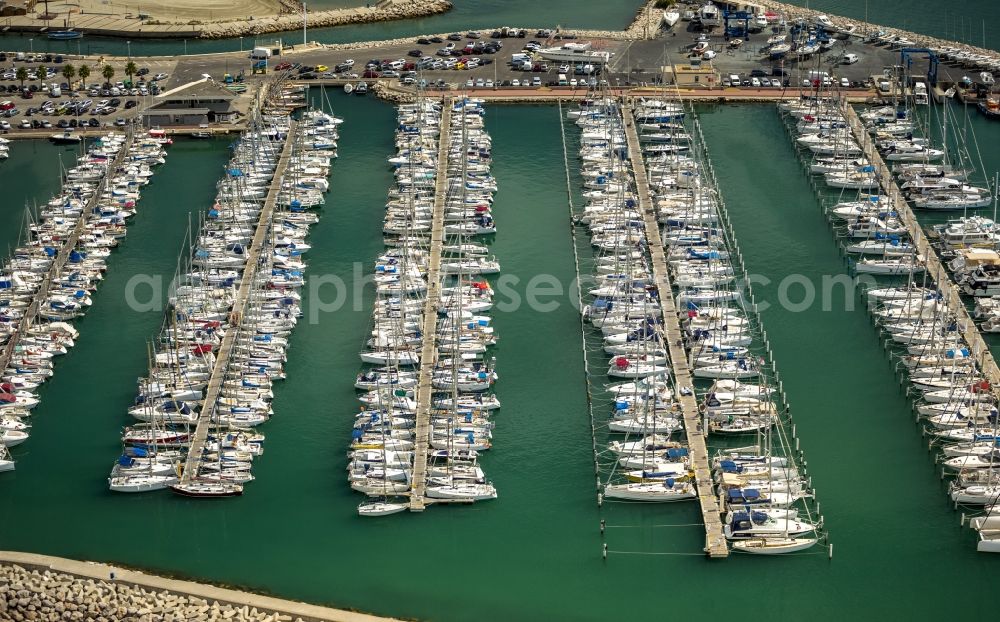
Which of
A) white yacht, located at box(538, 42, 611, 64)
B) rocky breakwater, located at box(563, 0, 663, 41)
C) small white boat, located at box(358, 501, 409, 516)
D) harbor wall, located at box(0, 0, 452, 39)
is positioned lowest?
small white boat, located at box(358, 501, 409, 516)

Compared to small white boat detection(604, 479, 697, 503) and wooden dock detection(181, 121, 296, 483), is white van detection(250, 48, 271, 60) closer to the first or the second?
wooden dock detection(181, 121, 296, 483)

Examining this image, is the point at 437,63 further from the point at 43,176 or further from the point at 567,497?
the point at 567,497

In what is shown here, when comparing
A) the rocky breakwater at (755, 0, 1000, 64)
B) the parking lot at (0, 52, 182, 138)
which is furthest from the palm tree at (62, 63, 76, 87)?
the rocky breakwater at (755, 0, 1000, 64)

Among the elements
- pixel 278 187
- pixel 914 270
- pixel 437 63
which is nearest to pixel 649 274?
pixel 914 270

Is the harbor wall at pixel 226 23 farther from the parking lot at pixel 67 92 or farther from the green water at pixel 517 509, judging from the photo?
the green water at pixel 517 509

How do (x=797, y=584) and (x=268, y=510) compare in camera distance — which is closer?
(x=797, y=584)

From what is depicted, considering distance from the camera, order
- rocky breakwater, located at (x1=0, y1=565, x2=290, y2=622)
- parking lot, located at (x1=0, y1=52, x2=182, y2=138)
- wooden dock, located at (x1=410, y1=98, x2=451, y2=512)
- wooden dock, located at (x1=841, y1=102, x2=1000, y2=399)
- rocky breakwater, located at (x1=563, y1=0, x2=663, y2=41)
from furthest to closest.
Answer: rocky breakwater, located at (x1=563, y1=0, x2=663, y2=41) → parking lot, located at (x1=0, y1=52, x2=182, y2=138) → wooden dock, located at (x1=841, y1=102, x2=1000, y2=399) → wooden dock, located at (x1=410, y1=98, x2=451, y2=512) → rocky breakwater, located at (x1=0, y1=565, x2=290, y2=622)
